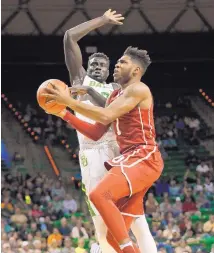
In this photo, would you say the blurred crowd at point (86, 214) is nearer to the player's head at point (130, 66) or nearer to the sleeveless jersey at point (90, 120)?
the sleeveless jersey at point (90, 120)

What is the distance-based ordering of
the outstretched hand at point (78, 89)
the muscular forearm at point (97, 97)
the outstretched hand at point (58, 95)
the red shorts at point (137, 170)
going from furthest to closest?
1. the muscular forearm at point (97, 97)
2. the outstretched hand at point (78, 89)
3. the red shorts at point (137, 170)
4. the outstretched hand at point (58, 95)

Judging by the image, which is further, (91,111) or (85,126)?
(85,126)

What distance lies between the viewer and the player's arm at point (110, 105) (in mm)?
5152

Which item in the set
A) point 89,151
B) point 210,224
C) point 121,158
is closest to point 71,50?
point 89,151

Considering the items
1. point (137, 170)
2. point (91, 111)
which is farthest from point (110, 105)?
point (137, 170)

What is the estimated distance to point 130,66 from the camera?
18.4ft

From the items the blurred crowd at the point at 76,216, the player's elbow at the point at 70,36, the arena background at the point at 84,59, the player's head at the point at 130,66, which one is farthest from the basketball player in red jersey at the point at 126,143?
the arena background at the point at 84,59

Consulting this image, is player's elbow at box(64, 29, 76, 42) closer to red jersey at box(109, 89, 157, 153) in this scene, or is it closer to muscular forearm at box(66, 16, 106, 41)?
muscular forearm at box(66, 16, 106, 41)

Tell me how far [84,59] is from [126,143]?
1249 centimetres

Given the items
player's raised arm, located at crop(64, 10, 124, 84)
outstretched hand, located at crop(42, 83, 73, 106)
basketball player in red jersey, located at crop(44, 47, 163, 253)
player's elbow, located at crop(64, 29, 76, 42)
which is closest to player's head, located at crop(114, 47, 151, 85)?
basketball player in red jersey, located at crop(44, 47, 163, 253)

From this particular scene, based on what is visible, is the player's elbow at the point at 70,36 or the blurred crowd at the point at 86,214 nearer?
the player's elbow at the point at 70,36

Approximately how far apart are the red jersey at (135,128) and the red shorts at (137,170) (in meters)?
0.06

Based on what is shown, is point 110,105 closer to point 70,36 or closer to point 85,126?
point 85,126

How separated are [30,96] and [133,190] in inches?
631
